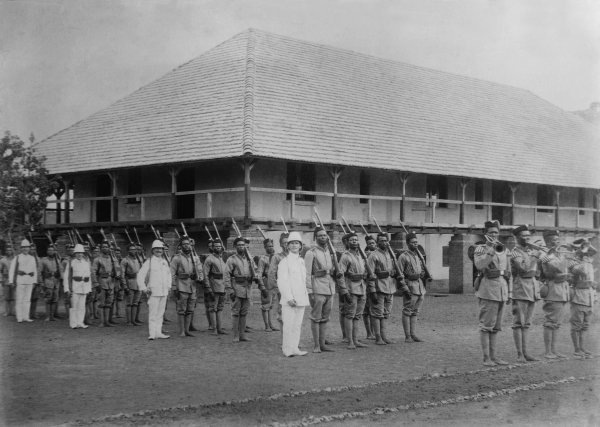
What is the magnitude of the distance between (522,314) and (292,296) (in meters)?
3.46

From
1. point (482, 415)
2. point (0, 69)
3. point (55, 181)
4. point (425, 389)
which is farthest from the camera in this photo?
point (55, 181)

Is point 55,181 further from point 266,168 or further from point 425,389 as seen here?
point 425,389

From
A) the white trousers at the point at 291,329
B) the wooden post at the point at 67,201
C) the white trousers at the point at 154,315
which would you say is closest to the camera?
the white trousers at the point at 291,329

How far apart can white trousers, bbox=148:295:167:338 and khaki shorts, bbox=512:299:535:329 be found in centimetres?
639

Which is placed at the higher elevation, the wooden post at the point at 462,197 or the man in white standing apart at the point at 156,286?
the wooden post at the point at 462,197

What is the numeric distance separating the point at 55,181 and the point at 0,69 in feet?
48.5

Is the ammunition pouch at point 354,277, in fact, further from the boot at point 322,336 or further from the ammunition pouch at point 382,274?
the boot at point 322,336

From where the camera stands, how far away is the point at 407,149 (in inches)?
939

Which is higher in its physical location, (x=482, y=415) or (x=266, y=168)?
(x=266, y=168)

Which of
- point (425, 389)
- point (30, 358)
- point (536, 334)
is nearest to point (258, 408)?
point (425, 389)

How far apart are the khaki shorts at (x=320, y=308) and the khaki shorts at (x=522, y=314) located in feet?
9.40

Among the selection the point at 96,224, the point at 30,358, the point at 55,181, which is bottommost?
the point at 30,358

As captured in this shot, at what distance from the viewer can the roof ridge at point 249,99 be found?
1951cm

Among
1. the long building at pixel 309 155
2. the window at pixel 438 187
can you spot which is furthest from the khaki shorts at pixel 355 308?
the window at pixel 438 187
